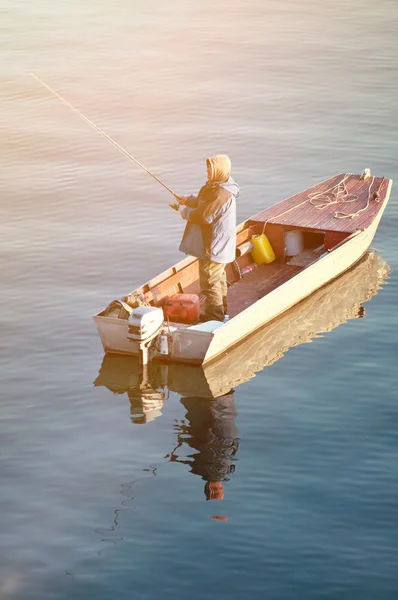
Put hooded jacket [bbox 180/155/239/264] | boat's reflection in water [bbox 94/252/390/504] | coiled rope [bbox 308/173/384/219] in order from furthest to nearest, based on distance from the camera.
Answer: coiled rope [bbox 308/173/384/219] < hooded jacket [bbox 180/155/239/264] < boat's reflection in water [bbox 94/252/390/504]

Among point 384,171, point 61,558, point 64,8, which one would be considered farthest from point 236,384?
point 64,8

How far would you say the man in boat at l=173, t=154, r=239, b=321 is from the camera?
Answer: 1428 centimetres

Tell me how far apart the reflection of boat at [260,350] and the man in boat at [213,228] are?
2.28 ft

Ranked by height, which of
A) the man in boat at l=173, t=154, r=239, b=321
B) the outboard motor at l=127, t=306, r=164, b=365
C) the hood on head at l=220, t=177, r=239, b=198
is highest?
the hood on head at l=220, t=177, r=239, b=198

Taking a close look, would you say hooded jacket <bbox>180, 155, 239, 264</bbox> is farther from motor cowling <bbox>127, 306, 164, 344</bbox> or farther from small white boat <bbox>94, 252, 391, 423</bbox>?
small white boat <bbox>94, 252, 391, 423</bbox>

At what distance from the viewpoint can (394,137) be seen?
932 inches

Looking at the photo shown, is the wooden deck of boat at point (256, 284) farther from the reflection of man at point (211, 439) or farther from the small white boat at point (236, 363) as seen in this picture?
the reflection of man at point (211, 439)

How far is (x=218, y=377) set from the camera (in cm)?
1423

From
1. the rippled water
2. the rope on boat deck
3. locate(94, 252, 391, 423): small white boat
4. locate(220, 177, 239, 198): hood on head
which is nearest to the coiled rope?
the rope on boat deck

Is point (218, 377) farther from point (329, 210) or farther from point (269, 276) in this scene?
point (329, 210)

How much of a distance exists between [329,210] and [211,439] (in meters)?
6.11

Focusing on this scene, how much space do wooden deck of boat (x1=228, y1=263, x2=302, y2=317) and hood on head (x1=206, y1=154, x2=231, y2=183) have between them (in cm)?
207

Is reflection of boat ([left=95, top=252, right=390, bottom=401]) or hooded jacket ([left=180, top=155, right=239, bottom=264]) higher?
hooded jacket ([left=180, top=155, right=239, bottom=264])

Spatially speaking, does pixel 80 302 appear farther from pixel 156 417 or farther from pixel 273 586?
pixel 273 586
